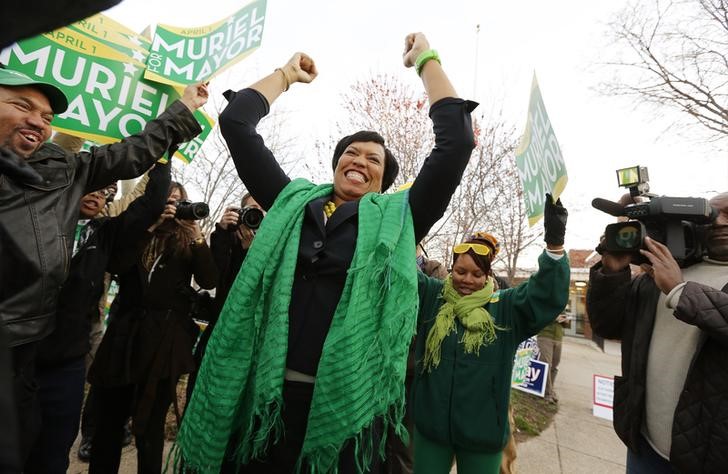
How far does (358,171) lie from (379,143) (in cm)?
17

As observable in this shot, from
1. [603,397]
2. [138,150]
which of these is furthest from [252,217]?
[603,397]

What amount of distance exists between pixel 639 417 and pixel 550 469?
7.41ft

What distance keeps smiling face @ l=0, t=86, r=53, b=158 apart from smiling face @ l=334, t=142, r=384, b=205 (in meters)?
1.21

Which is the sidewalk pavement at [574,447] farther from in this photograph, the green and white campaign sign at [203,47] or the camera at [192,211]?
the green and white campaign sign at [203,47]

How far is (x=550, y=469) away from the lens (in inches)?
143

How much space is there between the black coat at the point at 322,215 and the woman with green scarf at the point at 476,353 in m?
0.97

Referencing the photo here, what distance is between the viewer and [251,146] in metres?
1.42

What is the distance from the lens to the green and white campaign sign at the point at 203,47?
243 cm

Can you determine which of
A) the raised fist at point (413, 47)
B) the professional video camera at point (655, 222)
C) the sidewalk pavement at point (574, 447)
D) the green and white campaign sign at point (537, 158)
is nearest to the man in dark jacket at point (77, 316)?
the raised fist at point (413, 47)

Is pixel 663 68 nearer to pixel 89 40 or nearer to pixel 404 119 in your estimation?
pixel 404 119

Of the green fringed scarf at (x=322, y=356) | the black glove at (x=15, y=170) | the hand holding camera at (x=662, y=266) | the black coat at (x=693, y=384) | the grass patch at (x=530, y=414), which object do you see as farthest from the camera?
the grass patch at (x=530, y=414)

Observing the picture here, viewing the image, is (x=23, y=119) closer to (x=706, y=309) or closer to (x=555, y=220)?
(x=555, y=220)

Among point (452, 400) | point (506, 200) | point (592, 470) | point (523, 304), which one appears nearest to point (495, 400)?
point (452, 400)

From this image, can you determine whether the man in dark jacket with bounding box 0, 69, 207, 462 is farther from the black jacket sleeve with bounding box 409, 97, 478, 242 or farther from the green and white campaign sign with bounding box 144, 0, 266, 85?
the black jacket sleeve with bounding box 409, 97, 478, 242
